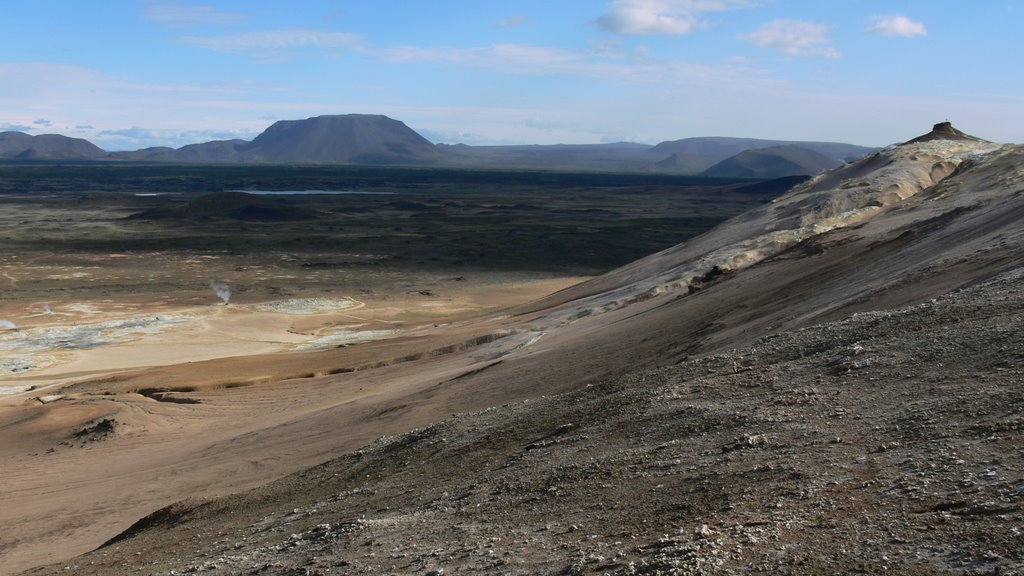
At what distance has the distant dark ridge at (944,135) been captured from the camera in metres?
38.9

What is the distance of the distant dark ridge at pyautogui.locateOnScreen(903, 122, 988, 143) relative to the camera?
38.9m

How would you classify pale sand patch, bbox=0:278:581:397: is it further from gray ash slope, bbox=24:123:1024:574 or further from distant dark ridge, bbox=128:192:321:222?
distant dark ridge, bbox=128:192:321:222

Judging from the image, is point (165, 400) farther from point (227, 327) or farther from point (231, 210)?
point (231, 210)

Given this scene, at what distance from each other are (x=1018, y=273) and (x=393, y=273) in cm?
4131

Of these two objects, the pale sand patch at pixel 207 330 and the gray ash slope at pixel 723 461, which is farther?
the pale sand patch at pixel 207 330

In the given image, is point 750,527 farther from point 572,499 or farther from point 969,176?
point 969,176

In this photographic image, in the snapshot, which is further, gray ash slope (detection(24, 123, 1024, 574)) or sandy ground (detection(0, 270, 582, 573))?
sandy ground (detection(0, 270, 582, 573))

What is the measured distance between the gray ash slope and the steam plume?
2630 centimetres

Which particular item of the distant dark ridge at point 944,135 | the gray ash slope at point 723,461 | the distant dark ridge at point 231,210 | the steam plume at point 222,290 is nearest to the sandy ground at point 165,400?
the gray ash slope at point 723,461

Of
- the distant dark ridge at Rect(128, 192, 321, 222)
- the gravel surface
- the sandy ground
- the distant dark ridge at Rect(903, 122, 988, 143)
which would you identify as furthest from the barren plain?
the distant dark ridge at Rect(903, 122, 988, 143)

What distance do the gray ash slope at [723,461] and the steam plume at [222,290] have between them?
2630 centimetres

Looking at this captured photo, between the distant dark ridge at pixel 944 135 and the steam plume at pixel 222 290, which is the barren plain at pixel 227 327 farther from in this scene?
the distant dark ridge at pixel 944 135

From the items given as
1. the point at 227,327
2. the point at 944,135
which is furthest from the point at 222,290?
the point at 944,135

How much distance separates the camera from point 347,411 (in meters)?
17.7
